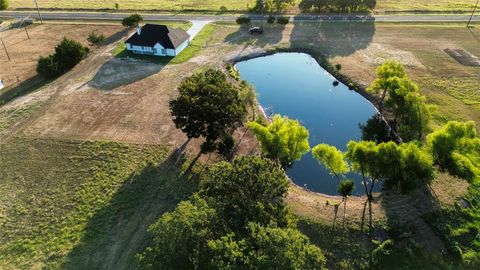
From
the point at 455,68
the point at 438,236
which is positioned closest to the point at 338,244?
the point at 438,236

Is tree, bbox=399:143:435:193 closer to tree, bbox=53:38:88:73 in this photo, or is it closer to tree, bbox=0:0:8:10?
tree, bbox=53:38:88:73

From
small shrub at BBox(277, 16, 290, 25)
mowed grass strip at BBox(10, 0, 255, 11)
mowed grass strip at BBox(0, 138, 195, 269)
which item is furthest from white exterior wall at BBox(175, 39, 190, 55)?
mowed grass strip at BBox(0, 138, 195, 269)

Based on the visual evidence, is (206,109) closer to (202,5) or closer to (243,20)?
(243,20)

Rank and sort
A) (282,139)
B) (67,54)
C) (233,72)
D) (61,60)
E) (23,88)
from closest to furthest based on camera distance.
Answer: (282,139)
(23,88)
(233,72)
(61,60)
(67,54)

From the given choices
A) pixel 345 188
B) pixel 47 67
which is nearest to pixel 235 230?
pixel 345 188

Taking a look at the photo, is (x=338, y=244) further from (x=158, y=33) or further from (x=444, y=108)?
(x=158, y=33)
